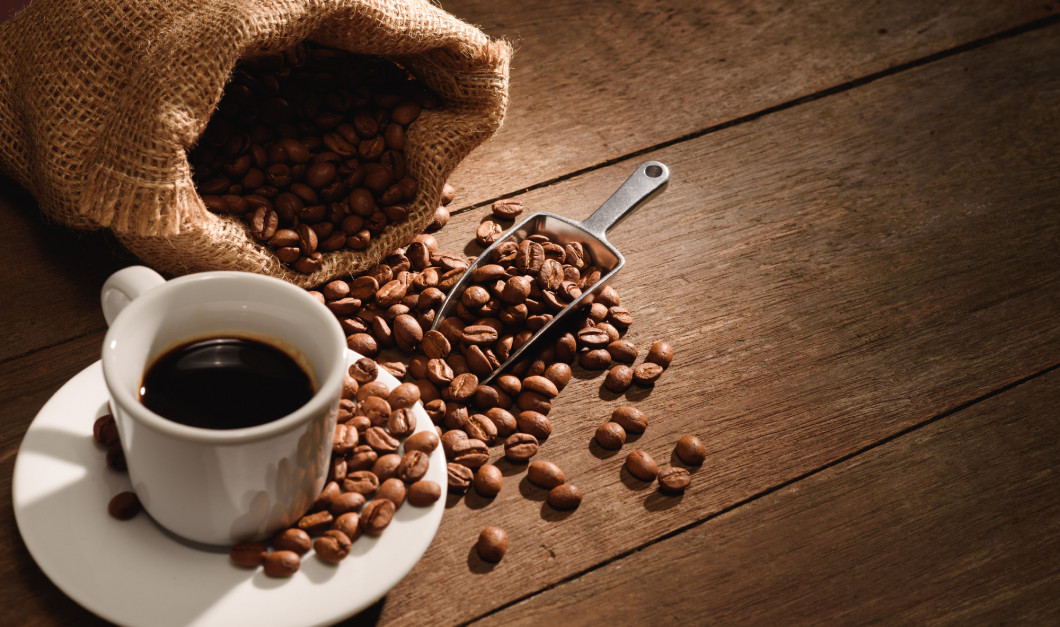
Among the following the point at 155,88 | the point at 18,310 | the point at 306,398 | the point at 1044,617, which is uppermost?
the point at 155,88

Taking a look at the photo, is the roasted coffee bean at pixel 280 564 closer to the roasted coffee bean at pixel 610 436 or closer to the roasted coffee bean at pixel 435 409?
the roasted coffee bean at pixel 435 409

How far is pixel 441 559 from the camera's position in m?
0.90

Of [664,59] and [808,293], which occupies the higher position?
[664,59]

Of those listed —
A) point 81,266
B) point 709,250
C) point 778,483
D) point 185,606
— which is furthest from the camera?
point 709,250

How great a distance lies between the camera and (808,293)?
1.21m

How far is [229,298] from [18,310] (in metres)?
0.46

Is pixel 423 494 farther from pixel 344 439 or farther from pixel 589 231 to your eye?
pixel 589 231

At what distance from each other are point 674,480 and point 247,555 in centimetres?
46

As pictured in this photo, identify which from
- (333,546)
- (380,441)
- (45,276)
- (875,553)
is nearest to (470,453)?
(380,441)

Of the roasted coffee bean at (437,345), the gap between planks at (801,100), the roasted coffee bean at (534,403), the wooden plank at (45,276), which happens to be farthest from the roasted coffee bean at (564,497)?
the wooden plank at (45,276)

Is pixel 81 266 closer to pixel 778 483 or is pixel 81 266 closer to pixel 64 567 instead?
pixel 64 567

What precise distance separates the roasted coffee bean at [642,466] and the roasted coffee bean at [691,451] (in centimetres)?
4

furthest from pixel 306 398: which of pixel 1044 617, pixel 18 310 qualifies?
pixel 1044 617

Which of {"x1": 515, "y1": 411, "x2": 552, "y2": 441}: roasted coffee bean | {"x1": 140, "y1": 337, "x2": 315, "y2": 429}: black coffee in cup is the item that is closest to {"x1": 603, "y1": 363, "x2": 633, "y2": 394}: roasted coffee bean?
{"x1": 515, "y1": 411, "x2": 552, "y2": 441}: roasted coffee bean
